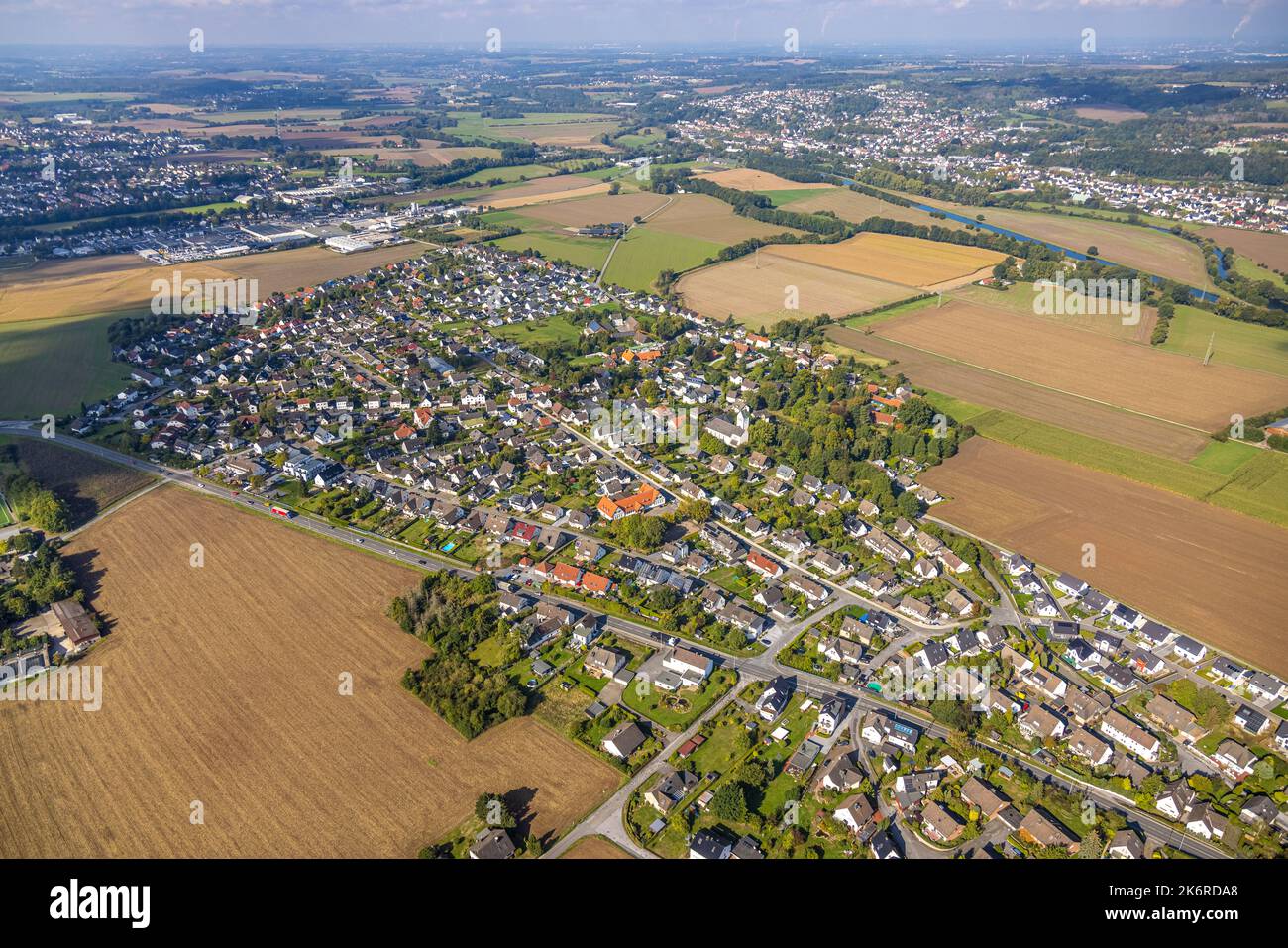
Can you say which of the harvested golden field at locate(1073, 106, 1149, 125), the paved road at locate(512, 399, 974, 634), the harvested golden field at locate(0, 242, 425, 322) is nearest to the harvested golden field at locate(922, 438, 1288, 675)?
the paved road at locate(512, 399, 974, 634)

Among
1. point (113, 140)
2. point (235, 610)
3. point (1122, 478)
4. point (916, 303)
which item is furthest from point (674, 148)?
point (235, 610)

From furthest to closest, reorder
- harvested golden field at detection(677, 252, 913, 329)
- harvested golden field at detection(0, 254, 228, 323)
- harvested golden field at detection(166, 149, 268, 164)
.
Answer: harvested golden field at detection(166, 149, 268, 164) → harvested golden field at detection(677, 252, 913, 329) → harvested golden field at detection(0, 254, 228, 323)

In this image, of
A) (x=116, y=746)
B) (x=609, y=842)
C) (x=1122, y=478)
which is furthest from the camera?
(x=1122, y=478)

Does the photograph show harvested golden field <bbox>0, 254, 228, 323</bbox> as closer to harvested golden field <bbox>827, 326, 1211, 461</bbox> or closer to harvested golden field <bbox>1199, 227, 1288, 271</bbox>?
harvested golden field <bbox>827, 326, 1211, 461</bbox>

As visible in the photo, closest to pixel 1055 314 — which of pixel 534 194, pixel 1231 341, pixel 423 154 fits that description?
pixel 1231 341

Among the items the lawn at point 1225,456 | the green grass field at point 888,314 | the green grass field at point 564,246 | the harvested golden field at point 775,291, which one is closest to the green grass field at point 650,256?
the green grass field at point 564,246

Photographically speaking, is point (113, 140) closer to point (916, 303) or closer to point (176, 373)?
point (176, 373)

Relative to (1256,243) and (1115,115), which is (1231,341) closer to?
(1256,243)
